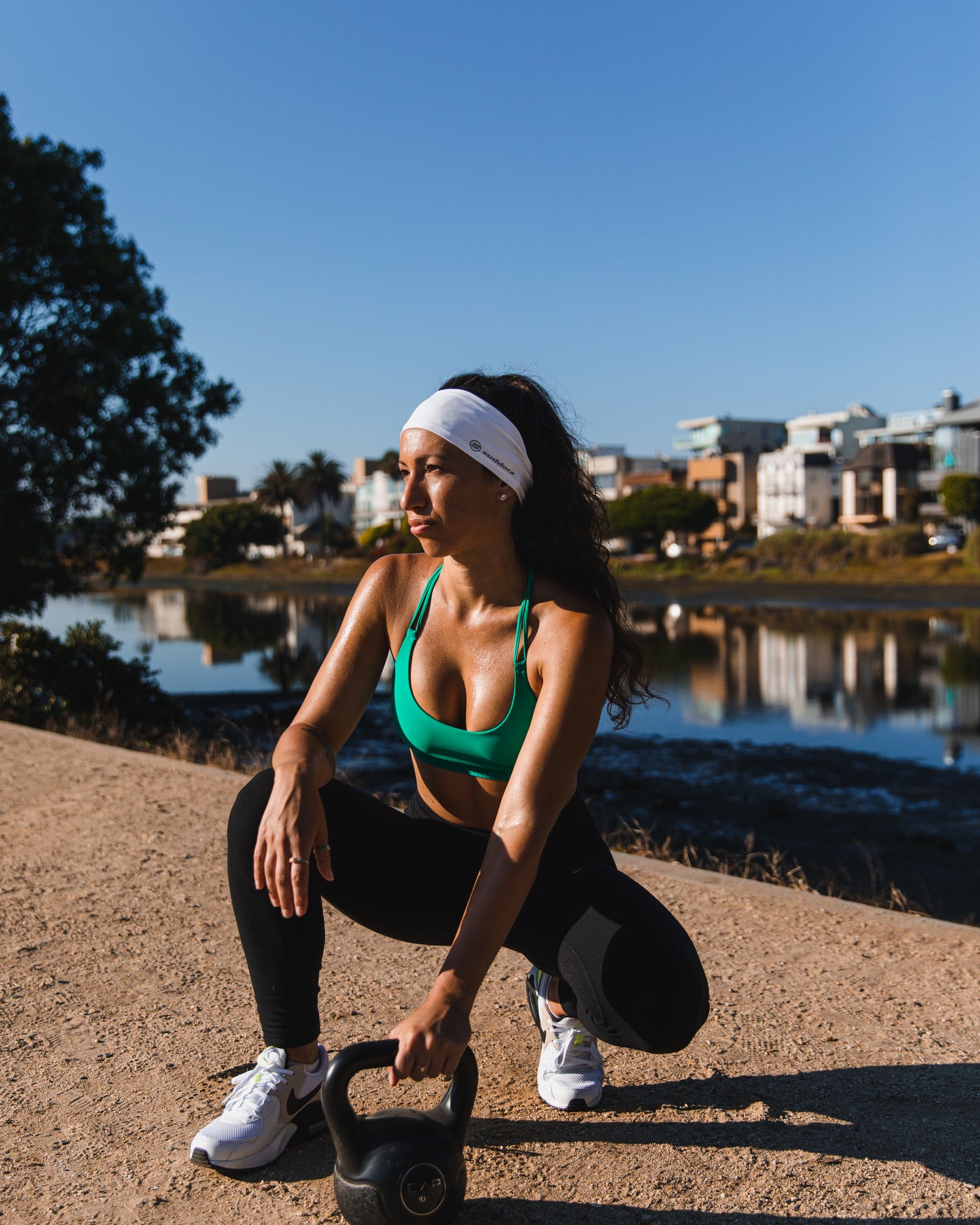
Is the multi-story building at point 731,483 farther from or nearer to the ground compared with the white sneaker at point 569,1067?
farther from the ground

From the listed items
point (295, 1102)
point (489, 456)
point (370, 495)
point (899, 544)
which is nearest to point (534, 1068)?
point (295, 1102)

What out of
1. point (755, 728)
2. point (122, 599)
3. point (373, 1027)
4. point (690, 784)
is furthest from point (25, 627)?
point (122, 599)

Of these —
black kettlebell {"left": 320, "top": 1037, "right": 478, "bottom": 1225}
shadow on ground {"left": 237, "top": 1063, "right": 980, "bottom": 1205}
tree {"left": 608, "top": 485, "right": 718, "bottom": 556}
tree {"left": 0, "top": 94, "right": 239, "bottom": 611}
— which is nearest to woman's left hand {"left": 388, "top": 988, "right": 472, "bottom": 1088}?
black kettlebell {"left": 320, "top": 1037, "right": 478, "bottom": 1225}

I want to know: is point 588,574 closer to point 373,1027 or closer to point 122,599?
point 373,1027

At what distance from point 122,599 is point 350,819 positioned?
49.0 m

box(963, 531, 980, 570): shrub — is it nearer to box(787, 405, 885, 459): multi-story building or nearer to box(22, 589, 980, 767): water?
box(22, 589, 980, 767): water

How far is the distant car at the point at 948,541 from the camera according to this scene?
49375 mm

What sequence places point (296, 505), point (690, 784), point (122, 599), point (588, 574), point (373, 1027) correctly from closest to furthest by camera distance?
1. point (588, 574)
2. point (373, 1027)
3. point (690, 784)
4. point (122, 599)
5. point (296, 505)

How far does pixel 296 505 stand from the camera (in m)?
89.7

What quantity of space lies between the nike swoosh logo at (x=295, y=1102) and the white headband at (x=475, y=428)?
1.31m

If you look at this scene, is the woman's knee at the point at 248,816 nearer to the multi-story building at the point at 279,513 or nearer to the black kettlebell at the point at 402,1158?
the black kettlebell at the point at 402,1158

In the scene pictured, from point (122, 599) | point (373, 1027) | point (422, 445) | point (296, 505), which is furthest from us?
point (296, 505)

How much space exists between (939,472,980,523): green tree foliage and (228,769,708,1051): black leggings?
55722mm

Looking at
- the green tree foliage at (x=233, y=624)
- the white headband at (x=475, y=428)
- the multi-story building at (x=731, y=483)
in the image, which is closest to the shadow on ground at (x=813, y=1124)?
the white headband at (x=475, y=428)
